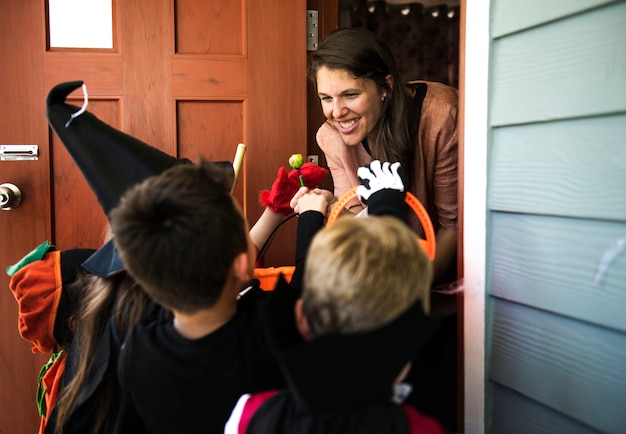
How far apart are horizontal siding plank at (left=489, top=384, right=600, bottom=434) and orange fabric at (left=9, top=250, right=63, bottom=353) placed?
105cm

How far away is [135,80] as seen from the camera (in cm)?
179

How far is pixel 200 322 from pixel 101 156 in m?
0.45

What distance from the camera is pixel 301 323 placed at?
873mm

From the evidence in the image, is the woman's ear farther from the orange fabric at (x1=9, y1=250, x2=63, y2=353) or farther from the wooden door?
the orange fabric at (x1=9, y1=250, x2=63, y2=353)

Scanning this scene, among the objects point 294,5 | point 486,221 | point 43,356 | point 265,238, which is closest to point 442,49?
point 294,5

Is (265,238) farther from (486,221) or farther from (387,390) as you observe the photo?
(387,390)

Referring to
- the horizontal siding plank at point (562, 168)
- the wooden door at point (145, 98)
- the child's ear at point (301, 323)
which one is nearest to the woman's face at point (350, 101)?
the wooden door at point (145, 98)

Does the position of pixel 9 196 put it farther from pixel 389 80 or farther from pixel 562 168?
pixel 562 168

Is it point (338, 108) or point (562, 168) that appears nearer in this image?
point (562, 168)

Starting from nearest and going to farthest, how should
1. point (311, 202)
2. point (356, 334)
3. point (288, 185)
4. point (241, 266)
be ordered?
point (356, 334), point (241, 266), point (311, 202), point (288, 185)

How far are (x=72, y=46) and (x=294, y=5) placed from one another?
30.6 inches

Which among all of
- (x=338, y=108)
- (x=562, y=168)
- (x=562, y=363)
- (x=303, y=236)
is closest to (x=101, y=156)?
(x=303, y=236)

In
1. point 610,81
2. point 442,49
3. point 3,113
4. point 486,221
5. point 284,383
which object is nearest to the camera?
point 610,81

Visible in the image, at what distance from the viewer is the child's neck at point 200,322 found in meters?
0.99
